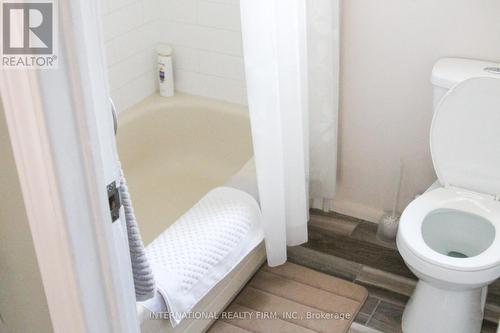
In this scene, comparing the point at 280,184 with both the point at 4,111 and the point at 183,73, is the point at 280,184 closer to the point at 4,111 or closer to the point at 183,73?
the point at 183,73

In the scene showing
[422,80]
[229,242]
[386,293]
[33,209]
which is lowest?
[386,293]

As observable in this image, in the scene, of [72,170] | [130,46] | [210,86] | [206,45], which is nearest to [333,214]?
[210,86]

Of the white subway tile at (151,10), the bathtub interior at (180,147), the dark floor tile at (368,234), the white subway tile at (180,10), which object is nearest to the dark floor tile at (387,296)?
the dark floor tile at (368,234)

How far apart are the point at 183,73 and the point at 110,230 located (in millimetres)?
1854

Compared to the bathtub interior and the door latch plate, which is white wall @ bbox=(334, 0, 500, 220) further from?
the door latch plate

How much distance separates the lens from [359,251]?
8.32 feet

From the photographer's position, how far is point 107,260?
1.06 meters

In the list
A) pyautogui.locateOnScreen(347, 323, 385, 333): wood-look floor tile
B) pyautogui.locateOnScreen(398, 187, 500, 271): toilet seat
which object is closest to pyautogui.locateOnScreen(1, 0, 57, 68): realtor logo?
pyautogui.locateOnScreen(398, 187, 500, 271): toilet seat

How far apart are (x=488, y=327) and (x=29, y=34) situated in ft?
6.31

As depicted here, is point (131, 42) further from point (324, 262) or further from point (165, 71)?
point (324, 262)

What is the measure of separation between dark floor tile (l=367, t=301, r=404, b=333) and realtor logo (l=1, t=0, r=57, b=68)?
1.67 m

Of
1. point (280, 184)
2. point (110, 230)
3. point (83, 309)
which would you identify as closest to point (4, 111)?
point (110, 230)

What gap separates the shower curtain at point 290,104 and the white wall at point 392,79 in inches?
4.5

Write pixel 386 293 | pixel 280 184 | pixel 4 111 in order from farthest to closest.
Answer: pixel 386 293
pixel 280 184
pixel 4 111
